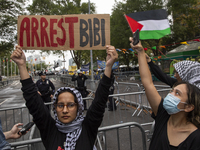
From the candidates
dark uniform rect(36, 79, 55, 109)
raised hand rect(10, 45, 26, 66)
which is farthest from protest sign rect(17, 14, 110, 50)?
dark uniform rect(36, 79, 55, 109)

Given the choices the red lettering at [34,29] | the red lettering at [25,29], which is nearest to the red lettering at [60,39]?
the red lettering at [34,29]

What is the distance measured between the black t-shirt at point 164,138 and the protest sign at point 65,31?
4.63 ft

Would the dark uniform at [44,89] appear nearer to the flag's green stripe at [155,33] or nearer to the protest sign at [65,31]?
the protest sign at [65,31]

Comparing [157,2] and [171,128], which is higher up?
[157,2]

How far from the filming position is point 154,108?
179 cm

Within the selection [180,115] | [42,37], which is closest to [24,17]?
[42,37]

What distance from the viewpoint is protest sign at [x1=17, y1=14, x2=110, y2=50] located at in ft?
8.55

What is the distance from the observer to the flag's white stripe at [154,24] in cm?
546

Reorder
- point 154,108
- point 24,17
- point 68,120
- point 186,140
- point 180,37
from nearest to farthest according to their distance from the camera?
1. point 186,140
2. point 68,120
3. point 154,108
4. point 24,17
5. point 180,37

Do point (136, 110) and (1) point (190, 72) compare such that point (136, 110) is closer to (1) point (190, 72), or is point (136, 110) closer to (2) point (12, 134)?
(1) point (190, 72)

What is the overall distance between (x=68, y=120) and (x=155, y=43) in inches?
838

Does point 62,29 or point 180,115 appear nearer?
point 180,115

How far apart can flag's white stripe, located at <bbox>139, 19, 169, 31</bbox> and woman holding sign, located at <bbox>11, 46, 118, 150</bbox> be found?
4.38 meters

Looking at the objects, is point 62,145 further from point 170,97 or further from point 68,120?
point 170,97
